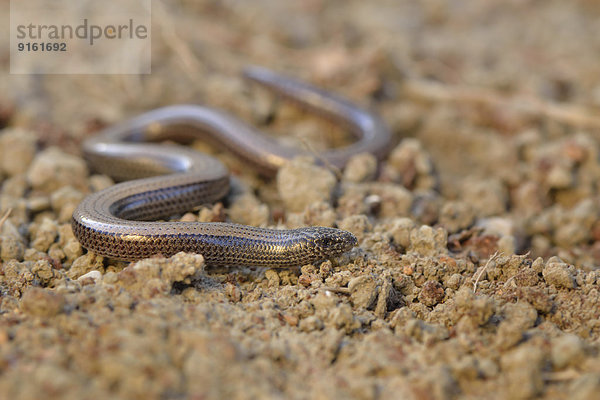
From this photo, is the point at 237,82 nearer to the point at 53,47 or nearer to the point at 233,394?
the point at 53,47

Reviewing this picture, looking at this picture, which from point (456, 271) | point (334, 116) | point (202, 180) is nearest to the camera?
point (456, 271)

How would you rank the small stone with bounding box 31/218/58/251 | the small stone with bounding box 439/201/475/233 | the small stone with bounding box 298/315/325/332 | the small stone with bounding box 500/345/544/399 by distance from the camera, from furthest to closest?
1. the small stone with bounding box 439/201/475/233
2. the small stone with bounding box 31/218/58/251
3. the small stone with bounding box 298/315/325/332
4. the small stone with bounding box 500/345/544/399

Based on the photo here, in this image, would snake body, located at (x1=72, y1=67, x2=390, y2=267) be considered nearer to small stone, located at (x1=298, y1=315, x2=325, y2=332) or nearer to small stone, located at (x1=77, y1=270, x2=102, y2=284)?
small stone, located at (x1=77, y1=270, x2=102, y2=284)

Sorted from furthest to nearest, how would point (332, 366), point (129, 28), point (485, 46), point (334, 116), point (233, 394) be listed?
point (485, 46)
point (129, 28)
point (334, 116)
point (332, 366)
point (233, 394)

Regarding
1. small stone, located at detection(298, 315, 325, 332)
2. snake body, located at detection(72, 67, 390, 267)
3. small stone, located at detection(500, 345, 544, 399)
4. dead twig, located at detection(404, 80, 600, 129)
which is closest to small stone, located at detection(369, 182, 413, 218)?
snake body, located at detection(72, 67, 390, 267)

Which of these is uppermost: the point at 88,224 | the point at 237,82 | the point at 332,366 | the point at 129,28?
the point at 129,28

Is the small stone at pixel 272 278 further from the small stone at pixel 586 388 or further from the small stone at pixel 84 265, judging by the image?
the small stone at pixel 586 388

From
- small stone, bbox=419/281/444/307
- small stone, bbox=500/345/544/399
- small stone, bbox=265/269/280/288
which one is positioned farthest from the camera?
small stone, bbox=265/269/280/288

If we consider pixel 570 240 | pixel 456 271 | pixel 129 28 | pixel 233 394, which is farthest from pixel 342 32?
pixel 233 394

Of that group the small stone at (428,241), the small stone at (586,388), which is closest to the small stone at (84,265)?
the small stone at (428,241)
